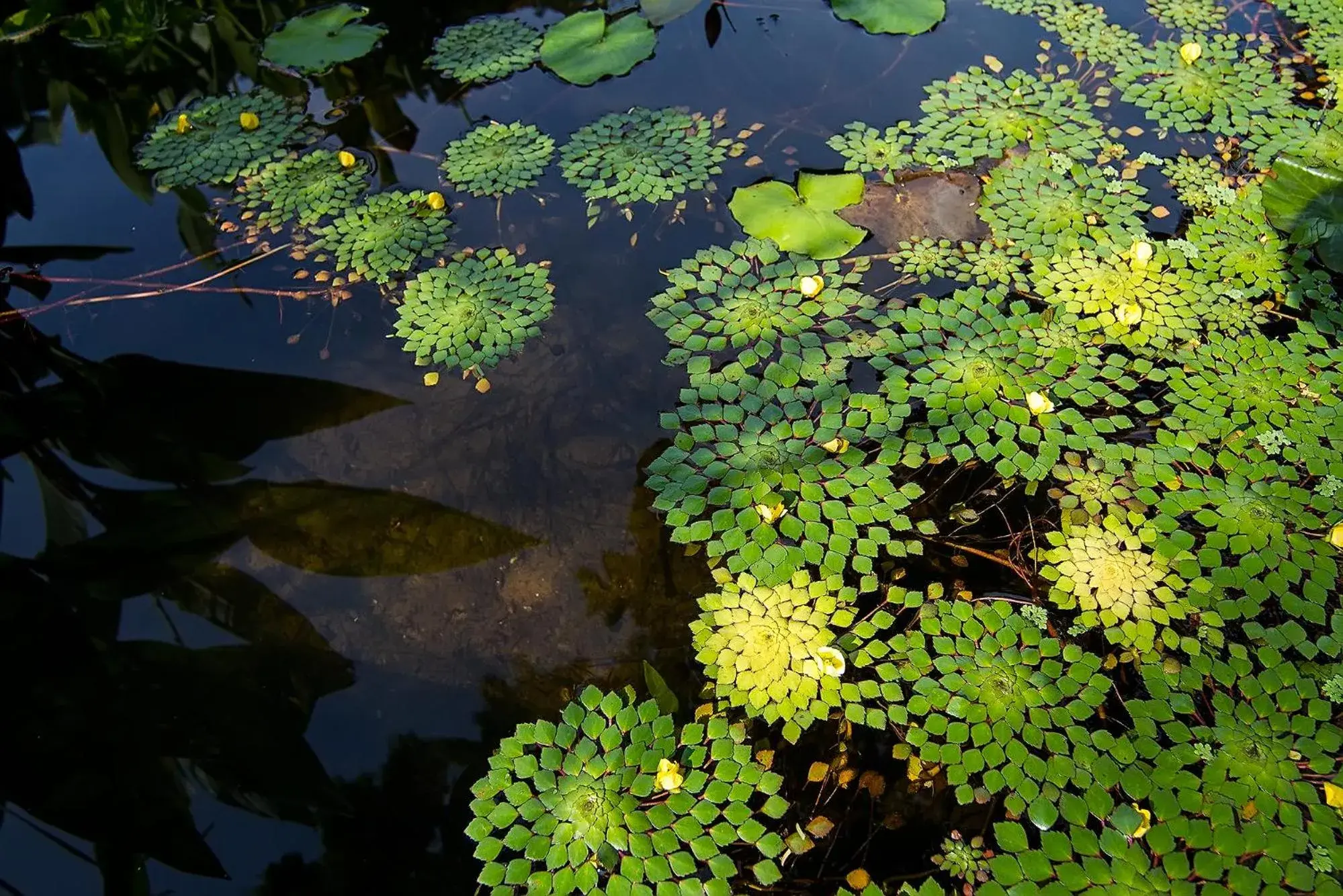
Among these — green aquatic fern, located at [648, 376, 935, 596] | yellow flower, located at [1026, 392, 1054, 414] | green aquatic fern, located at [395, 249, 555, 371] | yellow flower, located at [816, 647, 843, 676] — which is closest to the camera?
yellow flower, located at [816, 647, 843, 676]

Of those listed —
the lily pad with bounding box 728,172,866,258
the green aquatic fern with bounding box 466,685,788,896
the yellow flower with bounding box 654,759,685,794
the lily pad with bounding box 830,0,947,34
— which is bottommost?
the green aquatic fern with bounding box 466,685,788,896

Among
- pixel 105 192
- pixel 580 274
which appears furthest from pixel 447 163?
pixel 105 192

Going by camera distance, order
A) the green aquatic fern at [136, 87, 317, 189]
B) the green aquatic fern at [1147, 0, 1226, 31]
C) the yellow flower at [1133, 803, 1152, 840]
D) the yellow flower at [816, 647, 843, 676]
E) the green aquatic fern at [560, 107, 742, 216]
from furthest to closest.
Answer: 1. the green aquatic fern at [1147, 0, 1226, 31]
2. the green aquatic fern at [136, 87, 317, 189]
3. the green aquatic fern at [560, 107, 742, 216]
4. the yellow flower at [816, 647, 843, 676]
5. the yellow flower at [1133, 803, 1152, 840]

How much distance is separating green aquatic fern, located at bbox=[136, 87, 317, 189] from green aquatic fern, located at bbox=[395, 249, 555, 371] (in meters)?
1.15

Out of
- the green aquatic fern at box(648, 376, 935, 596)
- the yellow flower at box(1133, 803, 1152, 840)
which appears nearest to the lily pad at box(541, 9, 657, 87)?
the green aquatic fern at box(648, 376, 935, 596)

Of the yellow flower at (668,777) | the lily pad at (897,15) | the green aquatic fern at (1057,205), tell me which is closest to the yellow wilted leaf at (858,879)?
the yellow flower at (668,777)

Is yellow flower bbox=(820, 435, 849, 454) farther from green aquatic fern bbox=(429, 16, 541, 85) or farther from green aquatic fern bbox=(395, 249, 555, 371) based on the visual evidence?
green aquatic fern bbox=(429, 16, 541, 85)

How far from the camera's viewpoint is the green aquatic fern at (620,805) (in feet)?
5.52

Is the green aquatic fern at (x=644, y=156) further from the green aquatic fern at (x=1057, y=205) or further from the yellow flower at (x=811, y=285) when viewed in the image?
the green aquatic fern at (x=1057, y=205)

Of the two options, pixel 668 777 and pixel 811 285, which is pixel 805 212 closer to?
pixel 811 285

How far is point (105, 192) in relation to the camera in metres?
3.37

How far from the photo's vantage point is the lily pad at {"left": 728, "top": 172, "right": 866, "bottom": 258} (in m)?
2.82

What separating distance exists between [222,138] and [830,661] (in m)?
3.35

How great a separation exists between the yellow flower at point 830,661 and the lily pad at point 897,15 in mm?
→ 2989
